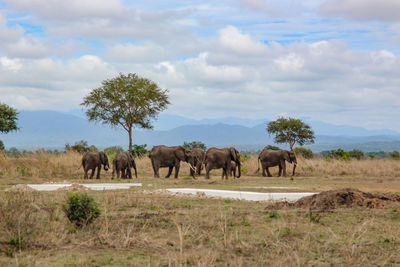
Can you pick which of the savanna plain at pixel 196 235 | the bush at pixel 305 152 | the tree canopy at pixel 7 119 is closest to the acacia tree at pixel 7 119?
the tree canopy at pixel 7 119

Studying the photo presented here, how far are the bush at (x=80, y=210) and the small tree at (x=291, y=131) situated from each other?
51524 millimetres

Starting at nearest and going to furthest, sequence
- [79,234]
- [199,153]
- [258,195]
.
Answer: [79,234] < [258,195] < [199,153]

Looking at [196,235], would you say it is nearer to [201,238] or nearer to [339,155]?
[201,238]

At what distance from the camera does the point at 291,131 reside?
206ft

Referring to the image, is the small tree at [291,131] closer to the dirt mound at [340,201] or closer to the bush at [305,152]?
the bush at [305,152]

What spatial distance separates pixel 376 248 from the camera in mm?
9555

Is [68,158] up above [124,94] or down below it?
below

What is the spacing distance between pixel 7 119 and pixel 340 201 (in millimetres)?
43676

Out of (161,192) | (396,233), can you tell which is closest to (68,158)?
(161,192)

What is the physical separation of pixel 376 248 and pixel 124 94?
42.6 m

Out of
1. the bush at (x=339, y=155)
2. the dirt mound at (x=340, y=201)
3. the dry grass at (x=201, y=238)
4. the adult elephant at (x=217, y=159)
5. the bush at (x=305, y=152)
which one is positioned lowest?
the dry grass at (x=201, y=238)

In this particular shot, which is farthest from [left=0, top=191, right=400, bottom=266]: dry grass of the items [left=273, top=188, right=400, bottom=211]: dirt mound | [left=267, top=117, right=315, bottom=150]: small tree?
[left=267, top=117, right=315, bottom=150]: small tree

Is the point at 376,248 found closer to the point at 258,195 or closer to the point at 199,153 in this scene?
the point at 258,195

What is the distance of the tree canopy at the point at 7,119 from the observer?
5134 centimetres
